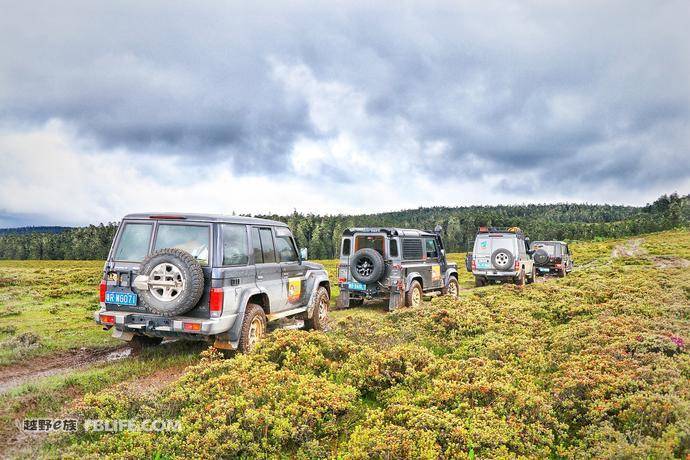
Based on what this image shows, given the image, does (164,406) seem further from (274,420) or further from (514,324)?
(514,324)

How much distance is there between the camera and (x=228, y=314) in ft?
24.3

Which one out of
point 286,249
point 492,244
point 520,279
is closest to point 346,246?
point 286,249

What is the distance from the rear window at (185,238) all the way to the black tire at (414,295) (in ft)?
26.3

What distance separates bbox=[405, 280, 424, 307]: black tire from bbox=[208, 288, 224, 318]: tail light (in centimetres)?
796

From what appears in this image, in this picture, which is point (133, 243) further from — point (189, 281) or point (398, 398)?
point (398, 398)

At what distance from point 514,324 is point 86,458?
340 inches

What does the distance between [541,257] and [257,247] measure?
23.1 m

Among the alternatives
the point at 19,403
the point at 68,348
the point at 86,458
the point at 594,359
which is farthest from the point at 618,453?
the point at 68,348

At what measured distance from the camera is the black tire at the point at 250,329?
768 centimetres

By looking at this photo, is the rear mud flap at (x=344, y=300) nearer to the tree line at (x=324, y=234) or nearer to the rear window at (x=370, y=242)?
the rear window at (x=370, y=242)

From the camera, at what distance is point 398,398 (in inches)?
223

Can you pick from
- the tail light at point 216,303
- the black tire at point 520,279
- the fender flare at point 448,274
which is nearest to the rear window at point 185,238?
the tail light at point 216,303

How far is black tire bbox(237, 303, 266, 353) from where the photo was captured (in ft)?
25.2

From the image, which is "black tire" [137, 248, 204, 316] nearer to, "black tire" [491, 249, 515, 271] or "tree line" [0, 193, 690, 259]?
"black tire" [491, 249, 515, 271]
